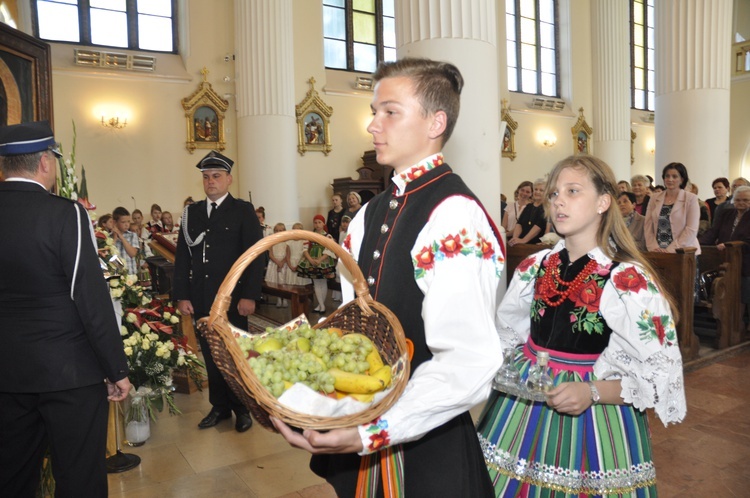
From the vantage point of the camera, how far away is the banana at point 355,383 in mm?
1242

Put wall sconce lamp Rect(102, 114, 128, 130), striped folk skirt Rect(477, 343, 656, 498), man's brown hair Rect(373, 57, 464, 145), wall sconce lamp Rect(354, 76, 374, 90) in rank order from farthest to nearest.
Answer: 1. wall sconce lamp Rect(354, 76, 374, 90)
2. wall sconce lamp Rect(102, 114, 128, 130)
3. striped folk skirt Rect(477, 343, 656, 498)
4. man's brown hair Rect(373, 57, 464, 145)

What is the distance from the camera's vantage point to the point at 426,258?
1.33m

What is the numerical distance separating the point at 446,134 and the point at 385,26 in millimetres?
14196

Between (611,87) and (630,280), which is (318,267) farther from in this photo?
(611,87)

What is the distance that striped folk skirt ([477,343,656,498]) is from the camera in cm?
188

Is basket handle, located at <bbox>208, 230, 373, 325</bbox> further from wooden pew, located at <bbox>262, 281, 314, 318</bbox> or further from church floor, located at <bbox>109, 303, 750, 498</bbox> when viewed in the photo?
wooden pew, located at <bbox>262, 281, 314, 318</bbox>

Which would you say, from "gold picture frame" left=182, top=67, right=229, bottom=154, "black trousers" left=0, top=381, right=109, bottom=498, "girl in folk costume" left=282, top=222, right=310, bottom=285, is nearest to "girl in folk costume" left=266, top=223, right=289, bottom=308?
"girl in folk costume" left=282, top=222, right=310, bottom=285

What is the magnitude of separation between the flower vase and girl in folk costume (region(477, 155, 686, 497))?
2.44 metres

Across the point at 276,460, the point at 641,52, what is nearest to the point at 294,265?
the point at 276,460

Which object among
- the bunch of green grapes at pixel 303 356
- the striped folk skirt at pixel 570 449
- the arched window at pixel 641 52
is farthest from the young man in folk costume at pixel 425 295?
the arched window at pixel 641 52

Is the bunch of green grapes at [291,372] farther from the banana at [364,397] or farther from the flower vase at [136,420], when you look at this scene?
the flower vase at [136,420]

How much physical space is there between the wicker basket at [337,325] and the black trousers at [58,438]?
44.2 inches

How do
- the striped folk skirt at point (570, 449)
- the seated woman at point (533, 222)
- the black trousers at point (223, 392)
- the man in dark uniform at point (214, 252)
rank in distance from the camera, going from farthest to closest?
the seated woman at point (533, 222)
the black trousers at point (223, 392)
the man in dark uniform at point (214, 252)
the striped folk skirt at point (570, 449)

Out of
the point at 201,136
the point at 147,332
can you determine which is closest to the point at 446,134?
the point at 147,332
